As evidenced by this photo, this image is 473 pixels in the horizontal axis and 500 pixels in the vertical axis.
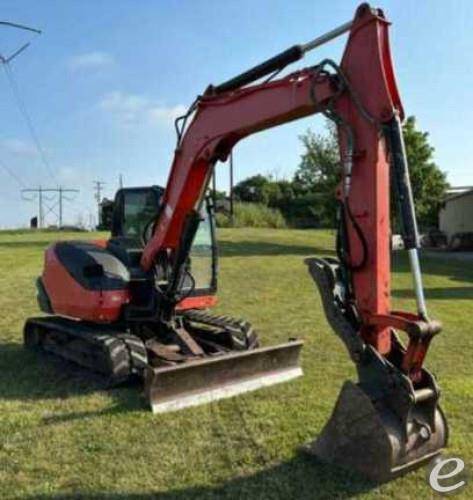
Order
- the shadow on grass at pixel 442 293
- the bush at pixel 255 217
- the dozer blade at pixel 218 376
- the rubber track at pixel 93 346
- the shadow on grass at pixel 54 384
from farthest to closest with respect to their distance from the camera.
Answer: the bush at pixel 255 217 < the shadow on grass at pixel 442 293 < the rubber track at pixel 93 346 < the shadow on grass at pixel 54 384 < the dozer blade at pixel 218 376

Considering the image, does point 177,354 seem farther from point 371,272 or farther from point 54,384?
point 371,272

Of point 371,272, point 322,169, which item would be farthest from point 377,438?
point 322,169

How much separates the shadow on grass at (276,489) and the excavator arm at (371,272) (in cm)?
13

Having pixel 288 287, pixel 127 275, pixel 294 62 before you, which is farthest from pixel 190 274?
pixel 288 287

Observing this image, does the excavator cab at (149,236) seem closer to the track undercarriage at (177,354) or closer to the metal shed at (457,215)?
the track undercarriage at (177,354)

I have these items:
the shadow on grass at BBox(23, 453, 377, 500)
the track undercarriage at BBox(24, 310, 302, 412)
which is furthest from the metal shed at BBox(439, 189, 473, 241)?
the shadow on grass at BBox(23, 453, 377, 500)

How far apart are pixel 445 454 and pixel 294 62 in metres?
3.11

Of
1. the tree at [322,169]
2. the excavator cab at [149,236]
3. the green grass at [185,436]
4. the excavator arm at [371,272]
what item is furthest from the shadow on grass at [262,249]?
the excavator arm at [371,272]

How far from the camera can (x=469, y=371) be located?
24.8 ft

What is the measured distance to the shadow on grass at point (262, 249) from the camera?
76.9ft

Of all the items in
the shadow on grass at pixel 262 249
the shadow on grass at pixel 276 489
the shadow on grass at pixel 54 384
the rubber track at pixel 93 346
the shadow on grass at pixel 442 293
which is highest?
the shadow on grass at pixel 262 249

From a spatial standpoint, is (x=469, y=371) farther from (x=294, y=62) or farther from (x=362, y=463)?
(x=294, y=62)

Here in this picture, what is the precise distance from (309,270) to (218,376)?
6.43 feet

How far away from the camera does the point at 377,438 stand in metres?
4.32
